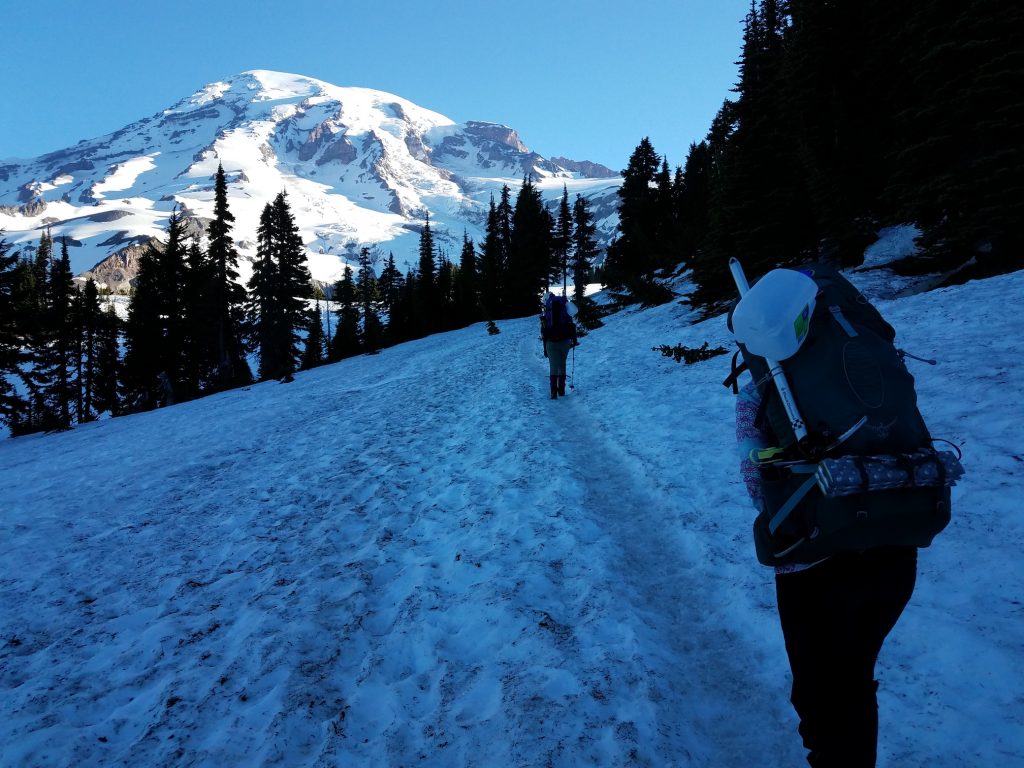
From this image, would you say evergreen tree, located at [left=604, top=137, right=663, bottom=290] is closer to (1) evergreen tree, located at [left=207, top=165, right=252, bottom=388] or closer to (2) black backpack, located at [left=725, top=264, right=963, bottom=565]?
(1) evergreen tree, located at [left=207, top=165, right=252, bottom=388]

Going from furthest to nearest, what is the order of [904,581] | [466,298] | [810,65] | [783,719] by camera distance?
[466,298] → [810,65] → [783,719] → [904,581]

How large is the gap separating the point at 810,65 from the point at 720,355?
1772 cm

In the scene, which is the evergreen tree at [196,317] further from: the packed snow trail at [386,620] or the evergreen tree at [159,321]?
the packed snow trail at [386,620]

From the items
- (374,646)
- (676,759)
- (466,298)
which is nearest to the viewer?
(676,759)

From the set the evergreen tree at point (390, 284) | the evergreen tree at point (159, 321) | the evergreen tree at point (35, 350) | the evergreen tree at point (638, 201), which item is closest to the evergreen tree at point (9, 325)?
the evergreen tree at point (35, 350)

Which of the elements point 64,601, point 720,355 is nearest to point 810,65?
point 720,355

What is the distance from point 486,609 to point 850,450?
11.6 feet

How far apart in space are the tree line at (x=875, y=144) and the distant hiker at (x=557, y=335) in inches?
378

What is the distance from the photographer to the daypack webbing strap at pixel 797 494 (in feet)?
7.38

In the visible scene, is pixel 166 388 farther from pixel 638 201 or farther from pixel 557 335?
pixel 638 201

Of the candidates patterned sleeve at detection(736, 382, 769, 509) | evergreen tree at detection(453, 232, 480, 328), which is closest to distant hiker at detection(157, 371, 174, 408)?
evergreen tree at detection(453, 232, 480, 328)

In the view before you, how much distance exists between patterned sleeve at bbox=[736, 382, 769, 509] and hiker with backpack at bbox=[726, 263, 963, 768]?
0.12 m

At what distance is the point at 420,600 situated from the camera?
16.0ft

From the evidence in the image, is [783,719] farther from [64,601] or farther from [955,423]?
[64,601]
